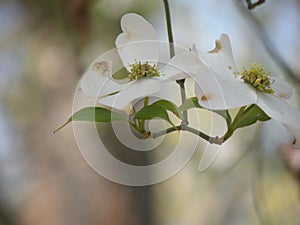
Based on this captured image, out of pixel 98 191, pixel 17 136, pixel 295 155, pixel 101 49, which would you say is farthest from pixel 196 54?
pixel 17 136

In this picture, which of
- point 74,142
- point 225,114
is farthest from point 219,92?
point 74,142

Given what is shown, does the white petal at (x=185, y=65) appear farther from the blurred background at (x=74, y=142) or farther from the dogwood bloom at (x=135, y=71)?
the blurred background at (x=74, y=142)

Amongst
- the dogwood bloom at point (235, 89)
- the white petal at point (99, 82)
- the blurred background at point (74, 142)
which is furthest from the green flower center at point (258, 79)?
the blurred background at point (74, 142)

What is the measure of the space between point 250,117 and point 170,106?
0.06 meters

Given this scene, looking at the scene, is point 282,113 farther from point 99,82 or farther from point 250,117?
point 99,82

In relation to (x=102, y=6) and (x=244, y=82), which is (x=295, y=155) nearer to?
(x=244, y=82)

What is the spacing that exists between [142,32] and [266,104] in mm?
116

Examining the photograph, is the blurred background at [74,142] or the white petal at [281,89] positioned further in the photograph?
the blurred background at [74,142]

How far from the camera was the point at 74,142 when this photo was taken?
1243mm

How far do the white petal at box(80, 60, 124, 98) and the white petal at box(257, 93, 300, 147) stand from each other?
0.11m

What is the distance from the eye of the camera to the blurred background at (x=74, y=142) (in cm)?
108

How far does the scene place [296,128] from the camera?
1.19 ft

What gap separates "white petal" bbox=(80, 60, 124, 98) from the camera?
0.38m

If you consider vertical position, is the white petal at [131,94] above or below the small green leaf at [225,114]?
above
